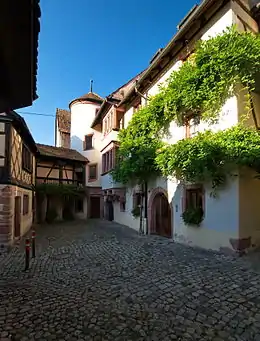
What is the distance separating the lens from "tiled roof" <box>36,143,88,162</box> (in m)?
20.3

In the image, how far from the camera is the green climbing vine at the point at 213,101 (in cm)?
763

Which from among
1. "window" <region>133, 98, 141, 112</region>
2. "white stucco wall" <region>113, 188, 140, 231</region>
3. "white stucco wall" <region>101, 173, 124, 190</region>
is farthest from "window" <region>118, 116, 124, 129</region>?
"white stucco wall" <region>113, 188, 140, 231</region>

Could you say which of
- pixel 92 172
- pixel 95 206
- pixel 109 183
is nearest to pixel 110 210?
pixel 95 206

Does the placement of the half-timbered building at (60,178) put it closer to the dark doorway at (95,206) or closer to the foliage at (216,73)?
the dark doorway at (95,206)

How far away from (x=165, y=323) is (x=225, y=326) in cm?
89

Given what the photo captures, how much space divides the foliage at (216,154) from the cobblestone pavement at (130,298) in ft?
8.61

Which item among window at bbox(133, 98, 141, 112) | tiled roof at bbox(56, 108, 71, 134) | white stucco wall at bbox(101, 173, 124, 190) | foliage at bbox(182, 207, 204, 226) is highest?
tiled roof at bbox(56, 108, 71, 134)

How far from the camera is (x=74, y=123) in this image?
2514 centimetres

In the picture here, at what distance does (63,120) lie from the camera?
2994cm

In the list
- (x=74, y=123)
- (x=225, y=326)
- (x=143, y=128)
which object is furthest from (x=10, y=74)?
(x=74, y=123)

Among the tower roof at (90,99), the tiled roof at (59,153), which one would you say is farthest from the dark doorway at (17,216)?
the tower roof at (90,99)

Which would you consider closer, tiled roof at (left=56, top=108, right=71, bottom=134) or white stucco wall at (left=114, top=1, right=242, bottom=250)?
white stucco wall at (left=114, top=1, right=242, bottom=250)

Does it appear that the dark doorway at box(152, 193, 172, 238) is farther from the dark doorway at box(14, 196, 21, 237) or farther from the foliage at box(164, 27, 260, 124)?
the dark doorway at box(14, 196, 21, 237)

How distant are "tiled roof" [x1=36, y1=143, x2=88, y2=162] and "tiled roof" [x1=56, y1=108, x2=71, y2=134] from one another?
6584mm
